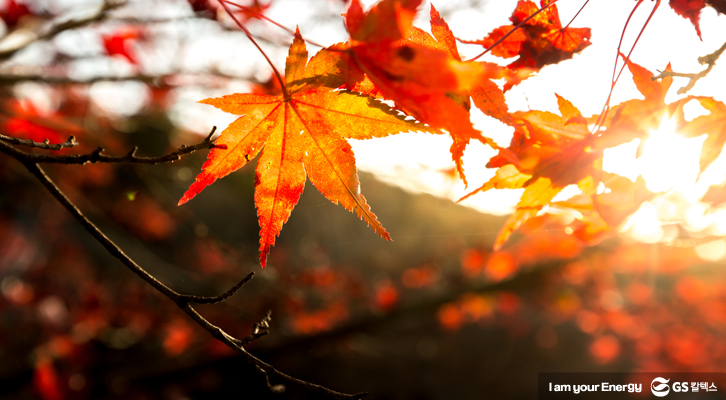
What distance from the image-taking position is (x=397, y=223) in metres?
8.60

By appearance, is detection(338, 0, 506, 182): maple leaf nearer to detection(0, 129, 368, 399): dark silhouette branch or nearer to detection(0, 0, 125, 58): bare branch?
detection(0, 129, 368, 399): dark silhouette branch

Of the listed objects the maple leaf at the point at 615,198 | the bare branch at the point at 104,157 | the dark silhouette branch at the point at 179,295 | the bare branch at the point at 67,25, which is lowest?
the dark silhouette branch at the point at 179,295

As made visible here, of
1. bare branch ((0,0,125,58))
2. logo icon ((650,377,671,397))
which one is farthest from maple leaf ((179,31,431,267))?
logo icon ((650,377,671,397))

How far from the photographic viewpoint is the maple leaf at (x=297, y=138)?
687mm

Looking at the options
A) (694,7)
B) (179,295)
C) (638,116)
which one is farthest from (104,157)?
(694,7)

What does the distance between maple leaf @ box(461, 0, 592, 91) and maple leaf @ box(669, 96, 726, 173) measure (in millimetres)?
270

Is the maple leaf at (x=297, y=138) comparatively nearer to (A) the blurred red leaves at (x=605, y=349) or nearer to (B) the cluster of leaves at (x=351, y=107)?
(B) the cluster of leaves at (x=351, y=107)

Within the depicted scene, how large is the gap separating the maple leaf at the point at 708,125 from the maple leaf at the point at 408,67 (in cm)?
61

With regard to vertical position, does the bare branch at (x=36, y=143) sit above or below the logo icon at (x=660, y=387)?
below

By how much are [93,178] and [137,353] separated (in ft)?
14.4

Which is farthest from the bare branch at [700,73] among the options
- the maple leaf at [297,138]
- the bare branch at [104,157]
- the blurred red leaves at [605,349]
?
the blurred red leaves at [605,349]

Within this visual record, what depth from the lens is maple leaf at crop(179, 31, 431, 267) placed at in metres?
0.69

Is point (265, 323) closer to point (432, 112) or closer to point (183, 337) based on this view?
point (432, 112)

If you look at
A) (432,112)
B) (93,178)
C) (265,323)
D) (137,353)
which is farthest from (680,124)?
(93,178)
